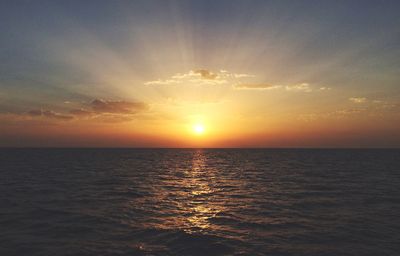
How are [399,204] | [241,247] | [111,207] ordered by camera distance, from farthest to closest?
[399,204] < [111,207] < [241,247]

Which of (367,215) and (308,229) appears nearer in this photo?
(308,229)

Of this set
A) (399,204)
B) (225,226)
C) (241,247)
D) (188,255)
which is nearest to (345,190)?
(399,204)

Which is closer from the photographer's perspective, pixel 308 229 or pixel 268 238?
pixel 268 238

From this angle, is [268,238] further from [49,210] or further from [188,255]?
[49,210]

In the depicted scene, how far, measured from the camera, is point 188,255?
52.7ft

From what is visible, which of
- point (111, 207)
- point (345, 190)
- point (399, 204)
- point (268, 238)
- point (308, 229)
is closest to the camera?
point (268, 238)

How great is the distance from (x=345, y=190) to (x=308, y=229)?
20.0 m

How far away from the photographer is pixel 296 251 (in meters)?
16.6

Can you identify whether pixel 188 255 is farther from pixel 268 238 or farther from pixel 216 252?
pixel 268 238

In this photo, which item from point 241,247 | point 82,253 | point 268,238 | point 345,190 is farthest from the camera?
point 345,190

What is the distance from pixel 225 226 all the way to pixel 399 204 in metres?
17.6

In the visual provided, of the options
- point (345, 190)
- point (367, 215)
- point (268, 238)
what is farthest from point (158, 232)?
point (345, 190)

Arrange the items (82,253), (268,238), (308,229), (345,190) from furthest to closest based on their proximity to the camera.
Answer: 1. (345,190)
2. (308,229)
3. (268,238)
4. (82,253)

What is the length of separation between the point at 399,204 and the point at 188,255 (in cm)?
2239
